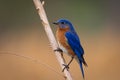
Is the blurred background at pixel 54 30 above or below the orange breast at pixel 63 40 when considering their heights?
above

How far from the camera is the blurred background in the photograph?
773 centimetres

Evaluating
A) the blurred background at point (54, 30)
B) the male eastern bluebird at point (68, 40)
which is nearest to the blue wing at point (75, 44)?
the male eastern bluebird at point (68, 40)

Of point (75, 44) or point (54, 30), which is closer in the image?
point (75, 44)

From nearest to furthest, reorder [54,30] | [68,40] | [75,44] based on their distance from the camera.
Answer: [75,44] < [68,40] < [54,30]

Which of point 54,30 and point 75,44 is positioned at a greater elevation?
point 54,30

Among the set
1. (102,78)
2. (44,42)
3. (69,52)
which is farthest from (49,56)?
(69,52)

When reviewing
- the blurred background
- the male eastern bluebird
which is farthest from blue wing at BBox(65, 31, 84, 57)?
the blurred background

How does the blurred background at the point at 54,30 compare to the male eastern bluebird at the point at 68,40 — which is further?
the blurred background at the point at 54,30

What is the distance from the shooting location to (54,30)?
8.30 meters

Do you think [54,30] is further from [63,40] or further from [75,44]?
[75,44]

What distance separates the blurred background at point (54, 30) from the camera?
25.4 feet

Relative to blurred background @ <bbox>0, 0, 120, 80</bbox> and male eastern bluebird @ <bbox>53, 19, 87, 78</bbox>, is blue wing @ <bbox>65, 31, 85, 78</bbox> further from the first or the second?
blurred background @ <bbox>0, 0, 120, 80</bbox>

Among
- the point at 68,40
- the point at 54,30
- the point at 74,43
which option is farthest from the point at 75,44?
the point at 54,30

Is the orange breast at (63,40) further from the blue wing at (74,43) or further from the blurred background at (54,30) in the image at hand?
the blurred background at (54,30)
